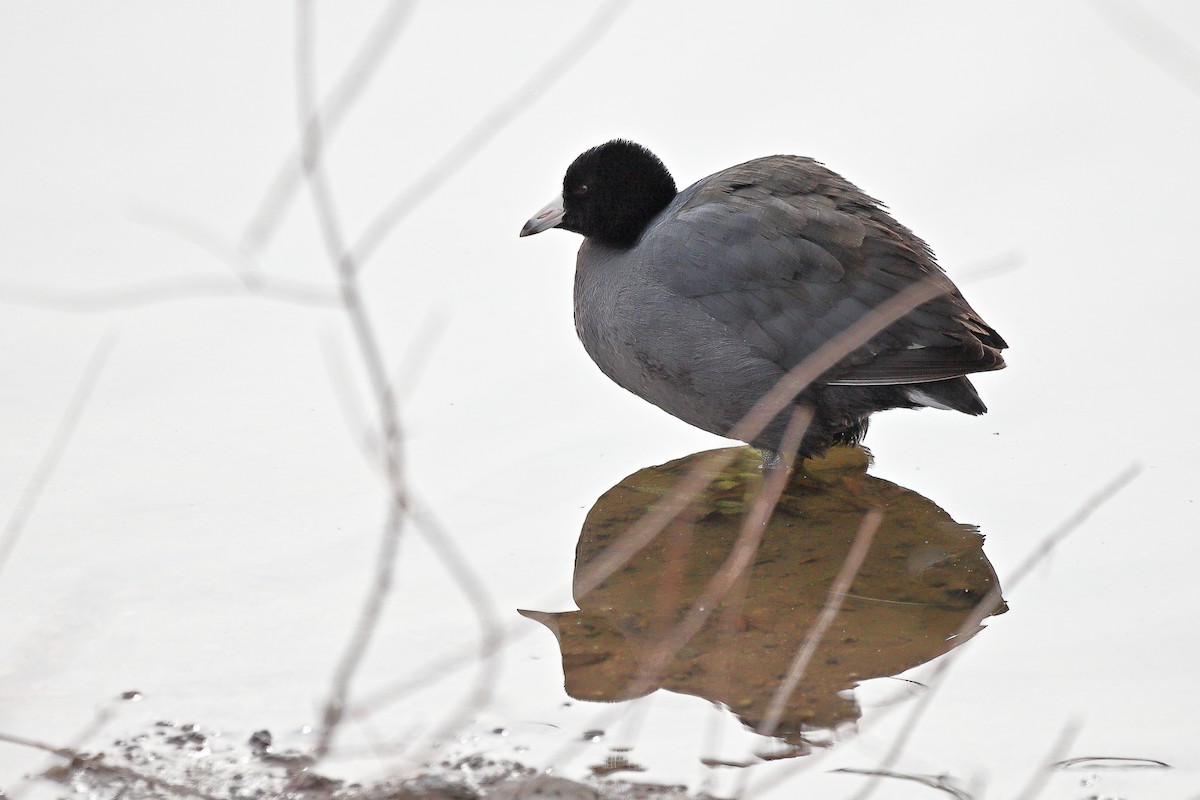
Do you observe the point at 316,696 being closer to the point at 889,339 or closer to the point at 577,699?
the point at 577,699

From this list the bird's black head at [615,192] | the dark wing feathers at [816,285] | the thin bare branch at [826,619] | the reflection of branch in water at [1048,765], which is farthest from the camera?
the bird's black head at [615,192]

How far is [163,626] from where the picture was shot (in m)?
4.59

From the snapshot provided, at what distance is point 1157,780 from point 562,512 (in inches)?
89.1

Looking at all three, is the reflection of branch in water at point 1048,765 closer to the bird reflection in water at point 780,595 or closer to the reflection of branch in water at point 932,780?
the reflection of branch in water at point 932,780

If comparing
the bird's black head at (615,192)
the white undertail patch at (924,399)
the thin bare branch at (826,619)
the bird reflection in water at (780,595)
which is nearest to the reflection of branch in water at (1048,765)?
the bird reflection in water at (780,595)

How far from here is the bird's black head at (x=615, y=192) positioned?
5.84 m

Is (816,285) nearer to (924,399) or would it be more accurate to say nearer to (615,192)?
(924,399)

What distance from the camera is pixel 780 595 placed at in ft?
16.0

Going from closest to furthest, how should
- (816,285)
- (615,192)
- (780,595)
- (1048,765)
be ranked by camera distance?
(1048,765) → (780,595) → (816,285) → (615,192)

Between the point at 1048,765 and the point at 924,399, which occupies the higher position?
the point at 924,399

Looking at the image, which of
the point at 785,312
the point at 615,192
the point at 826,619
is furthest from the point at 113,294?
the point at 826,619

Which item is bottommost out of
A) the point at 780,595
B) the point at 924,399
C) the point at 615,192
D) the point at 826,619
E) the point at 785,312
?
the point at 826,619

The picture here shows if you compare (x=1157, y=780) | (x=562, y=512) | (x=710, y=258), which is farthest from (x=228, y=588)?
(x=1157, y=780)

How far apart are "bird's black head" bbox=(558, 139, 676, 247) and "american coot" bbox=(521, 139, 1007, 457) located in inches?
12.4
